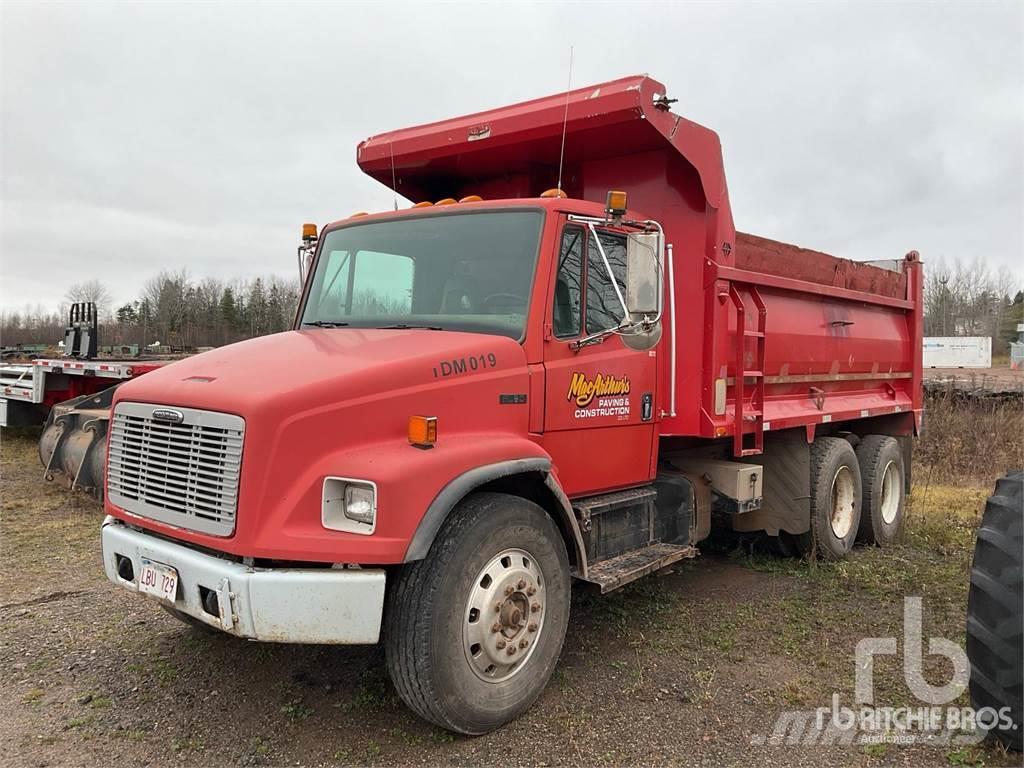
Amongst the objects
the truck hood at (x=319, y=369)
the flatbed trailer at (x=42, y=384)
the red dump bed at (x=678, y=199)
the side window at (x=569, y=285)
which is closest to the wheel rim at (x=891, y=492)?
the red dump bed at (x=678, y=199)

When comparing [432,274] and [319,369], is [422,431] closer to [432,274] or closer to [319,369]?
[319,369]

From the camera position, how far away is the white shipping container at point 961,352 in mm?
42562

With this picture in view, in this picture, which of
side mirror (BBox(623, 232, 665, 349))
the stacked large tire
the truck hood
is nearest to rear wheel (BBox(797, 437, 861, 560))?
the stacked large tire

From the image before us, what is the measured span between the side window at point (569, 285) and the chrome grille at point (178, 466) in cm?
176

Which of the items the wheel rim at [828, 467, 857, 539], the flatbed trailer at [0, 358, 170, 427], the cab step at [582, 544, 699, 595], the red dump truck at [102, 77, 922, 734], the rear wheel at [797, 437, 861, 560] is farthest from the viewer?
the flatbed trailer at [0, 358, 170, 427]

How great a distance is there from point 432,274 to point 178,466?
67.7 inches

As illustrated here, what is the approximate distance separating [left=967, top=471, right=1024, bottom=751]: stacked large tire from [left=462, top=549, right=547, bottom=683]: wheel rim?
1966 millimetres

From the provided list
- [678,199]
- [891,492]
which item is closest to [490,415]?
[678,199]

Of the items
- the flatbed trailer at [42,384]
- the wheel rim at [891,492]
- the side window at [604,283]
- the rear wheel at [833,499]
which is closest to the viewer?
the side window at [604,283]

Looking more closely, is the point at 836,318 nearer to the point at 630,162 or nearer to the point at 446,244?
the point at 630,162

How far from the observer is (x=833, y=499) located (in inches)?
268

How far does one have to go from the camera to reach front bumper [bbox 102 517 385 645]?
3.05m

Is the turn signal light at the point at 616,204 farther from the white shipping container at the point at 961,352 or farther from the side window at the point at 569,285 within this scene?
the white shipping container at the point at 961,352

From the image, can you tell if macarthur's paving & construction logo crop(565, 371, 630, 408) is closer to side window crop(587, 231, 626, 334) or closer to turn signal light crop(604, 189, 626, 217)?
side window crop(587, 231, 626, 334)
